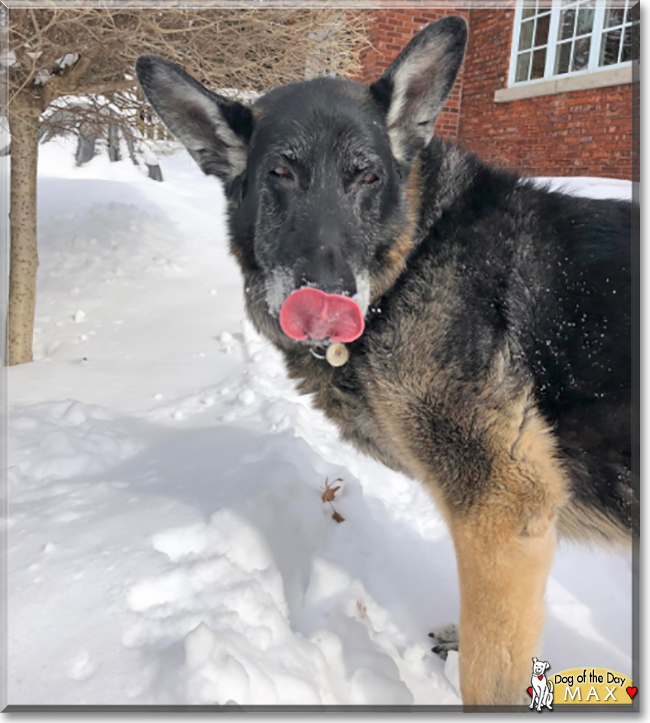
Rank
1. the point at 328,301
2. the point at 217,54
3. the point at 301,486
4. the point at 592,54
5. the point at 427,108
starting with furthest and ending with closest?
the point at 592,54 → the point at 217,54 → the point at 301,486 → the point at 427,108 → the point at 328,301

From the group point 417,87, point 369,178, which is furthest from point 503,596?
point 417,87

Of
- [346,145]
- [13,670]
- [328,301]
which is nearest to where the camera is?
[13,670]

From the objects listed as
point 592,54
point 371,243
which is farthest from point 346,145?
point 592,54

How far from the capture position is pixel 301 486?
287 cm

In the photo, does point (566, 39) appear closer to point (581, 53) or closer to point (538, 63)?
A: point (581, 53)

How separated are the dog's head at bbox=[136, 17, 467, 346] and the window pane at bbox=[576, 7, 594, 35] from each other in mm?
8131

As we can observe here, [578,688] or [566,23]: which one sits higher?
[566,23]

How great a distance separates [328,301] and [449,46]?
1.23 m

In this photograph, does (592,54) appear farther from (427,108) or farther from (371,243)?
(371,243)

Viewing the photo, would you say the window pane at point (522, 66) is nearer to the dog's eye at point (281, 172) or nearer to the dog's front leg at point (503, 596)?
the dog's eye at point (281, 172)

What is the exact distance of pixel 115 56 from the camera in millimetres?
4129

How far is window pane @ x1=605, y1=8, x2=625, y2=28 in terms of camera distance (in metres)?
7.47

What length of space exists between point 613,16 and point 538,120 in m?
1.69

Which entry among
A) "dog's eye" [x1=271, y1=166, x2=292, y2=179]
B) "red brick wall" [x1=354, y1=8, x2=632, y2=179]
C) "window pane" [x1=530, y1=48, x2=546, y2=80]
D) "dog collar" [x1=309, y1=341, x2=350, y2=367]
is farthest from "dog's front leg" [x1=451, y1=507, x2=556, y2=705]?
"window pane" [x1=530, y1=48, x2=546, y2=80]
